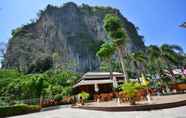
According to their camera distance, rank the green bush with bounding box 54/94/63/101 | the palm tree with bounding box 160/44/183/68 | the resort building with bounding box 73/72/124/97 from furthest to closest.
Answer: the green bush with bounding box 54/94/63/101 → the resort building with bounding box 73/72/124/97 → the palm tree with bounding box 160/44/183/68

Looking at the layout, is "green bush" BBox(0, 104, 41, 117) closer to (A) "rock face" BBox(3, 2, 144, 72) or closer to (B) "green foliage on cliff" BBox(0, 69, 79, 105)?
(B) "green foliage on cliff" BBox(0, 69, 79, 105)

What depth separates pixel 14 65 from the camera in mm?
79875

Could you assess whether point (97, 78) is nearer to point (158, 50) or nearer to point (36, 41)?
point (158, 50)

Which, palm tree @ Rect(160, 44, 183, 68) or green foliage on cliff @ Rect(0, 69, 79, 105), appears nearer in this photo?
palm tree @ Rect(160, 44, 183, 68)

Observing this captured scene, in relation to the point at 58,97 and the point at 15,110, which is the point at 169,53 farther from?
the point at 15,110

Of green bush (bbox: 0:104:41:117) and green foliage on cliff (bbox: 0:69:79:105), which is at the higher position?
green foliage on cliff (bbox: 0:69:79:105)

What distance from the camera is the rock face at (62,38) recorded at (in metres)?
78.3

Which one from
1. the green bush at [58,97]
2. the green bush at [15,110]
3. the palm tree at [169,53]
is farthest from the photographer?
the green bush at [58,97]

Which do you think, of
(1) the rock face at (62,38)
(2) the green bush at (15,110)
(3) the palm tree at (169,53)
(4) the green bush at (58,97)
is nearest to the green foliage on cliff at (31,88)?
(4) the green bush at (58,97)

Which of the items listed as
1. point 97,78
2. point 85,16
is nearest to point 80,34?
point 85,16

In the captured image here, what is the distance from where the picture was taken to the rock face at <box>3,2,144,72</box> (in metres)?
78.3

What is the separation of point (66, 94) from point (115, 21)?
1220 centimetres

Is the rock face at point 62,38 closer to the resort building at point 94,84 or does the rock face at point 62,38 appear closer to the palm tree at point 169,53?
the resort building at point 94,84

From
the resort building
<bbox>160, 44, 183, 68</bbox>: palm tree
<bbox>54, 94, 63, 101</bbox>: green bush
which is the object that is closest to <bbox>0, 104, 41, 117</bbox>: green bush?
→ <bbox>54, 94, 63, 101</bbox>: green bush
